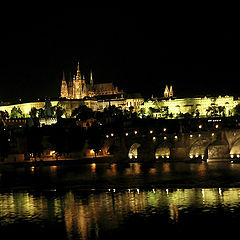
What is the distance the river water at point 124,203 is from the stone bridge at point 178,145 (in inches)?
144

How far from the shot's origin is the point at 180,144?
4734cm

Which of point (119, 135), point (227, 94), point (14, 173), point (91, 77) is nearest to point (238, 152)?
point (119, 135)

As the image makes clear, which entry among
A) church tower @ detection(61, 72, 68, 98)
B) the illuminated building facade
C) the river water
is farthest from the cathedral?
the river water

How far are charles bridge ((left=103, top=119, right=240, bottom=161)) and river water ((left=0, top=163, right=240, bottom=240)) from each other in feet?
12.2

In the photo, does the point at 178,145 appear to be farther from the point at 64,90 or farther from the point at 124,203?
the point at 64,90

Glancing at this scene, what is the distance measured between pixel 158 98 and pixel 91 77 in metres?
19.8

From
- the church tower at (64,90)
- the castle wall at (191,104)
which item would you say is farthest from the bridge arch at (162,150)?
the church tower at (64,90)

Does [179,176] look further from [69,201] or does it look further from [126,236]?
[126,236]

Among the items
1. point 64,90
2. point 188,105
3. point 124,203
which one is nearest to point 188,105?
point 188,105

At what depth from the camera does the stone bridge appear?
45844 mm

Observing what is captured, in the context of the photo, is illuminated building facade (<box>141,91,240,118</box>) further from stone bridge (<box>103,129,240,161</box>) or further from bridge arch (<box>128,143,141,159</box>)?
stone bridge (<box>103,129,240,161</box>)

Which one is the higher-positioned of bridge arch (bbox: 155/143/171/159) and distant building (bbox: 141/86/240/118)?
distant building (bbox: 141/86/240/118)

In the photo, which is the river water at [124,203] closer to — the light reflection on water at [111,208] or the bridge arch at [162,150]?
the light reflection on water at [111,208]

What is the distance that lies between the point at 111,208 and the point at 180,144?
20.4m
